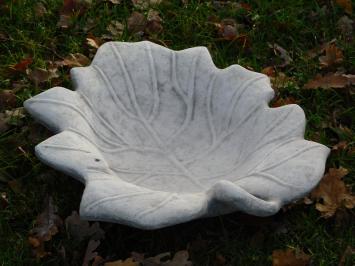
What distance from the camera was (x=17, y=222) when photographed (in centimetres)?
312

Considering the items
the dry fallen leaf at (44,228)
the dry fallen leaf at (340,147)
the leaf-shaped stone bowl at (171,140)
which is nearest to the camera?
the leaf-shaped stone bowl at (171,140)

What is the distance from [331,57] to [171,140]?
1.45m

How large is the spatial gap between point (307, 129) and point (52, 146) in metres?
1.58

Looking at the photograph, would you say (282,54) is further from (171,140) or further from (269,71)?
(171,140)

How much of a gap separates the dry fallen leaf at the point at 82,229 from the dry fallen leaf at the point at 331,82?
66.1 inches

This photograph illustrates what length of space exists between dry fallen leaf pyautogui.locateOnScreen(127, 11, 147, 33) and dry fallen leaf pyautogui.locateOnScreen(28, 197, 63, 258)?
5.27 feet

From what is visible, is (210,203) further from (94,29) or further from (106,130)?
(94,29)

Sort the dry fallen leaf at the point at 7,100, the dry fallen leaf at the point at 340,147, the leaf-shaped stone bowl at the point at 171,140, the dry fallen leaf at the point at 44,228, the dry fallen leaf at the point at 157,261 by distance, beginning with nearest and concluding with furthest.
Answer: the leaf-shaped stone bowl at the point at 171,140 → the dry fallen leaf at the point at 157,261 → the dry fallen leaf at the point at 44,228 → the dry fallen leaf at the point at 340,147 → the dry fallen leaf at the point at 7,100

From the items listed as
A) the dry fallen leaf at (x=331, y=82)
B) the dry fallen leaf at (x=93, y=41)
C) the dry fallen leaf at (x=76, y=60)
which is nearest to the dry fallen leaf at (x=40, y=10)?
the dry fallen leaf at (x=93, y=41)

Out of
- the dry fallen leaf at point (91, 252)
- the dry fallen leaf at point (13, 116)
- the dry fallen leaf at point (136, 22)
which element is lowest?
the dry fallen leaf at point (91, 252)

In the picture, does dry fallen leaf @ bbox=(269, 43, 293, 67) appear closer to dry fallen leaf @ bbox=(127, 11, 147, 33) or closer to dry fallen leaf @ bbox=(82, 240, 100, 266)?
dry fallen leaf @ bbox=(127, 11, 147, 33)

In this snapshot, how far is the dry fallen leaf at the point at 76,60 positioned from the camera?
4.00 metres

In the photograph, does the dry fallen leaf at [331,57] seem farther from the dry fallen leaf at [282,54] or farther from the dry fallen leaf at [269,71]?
the dry fallen leaf at [269,71]

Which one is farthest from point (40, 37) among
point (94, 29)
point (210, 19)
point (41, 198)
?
point (41, 198)
